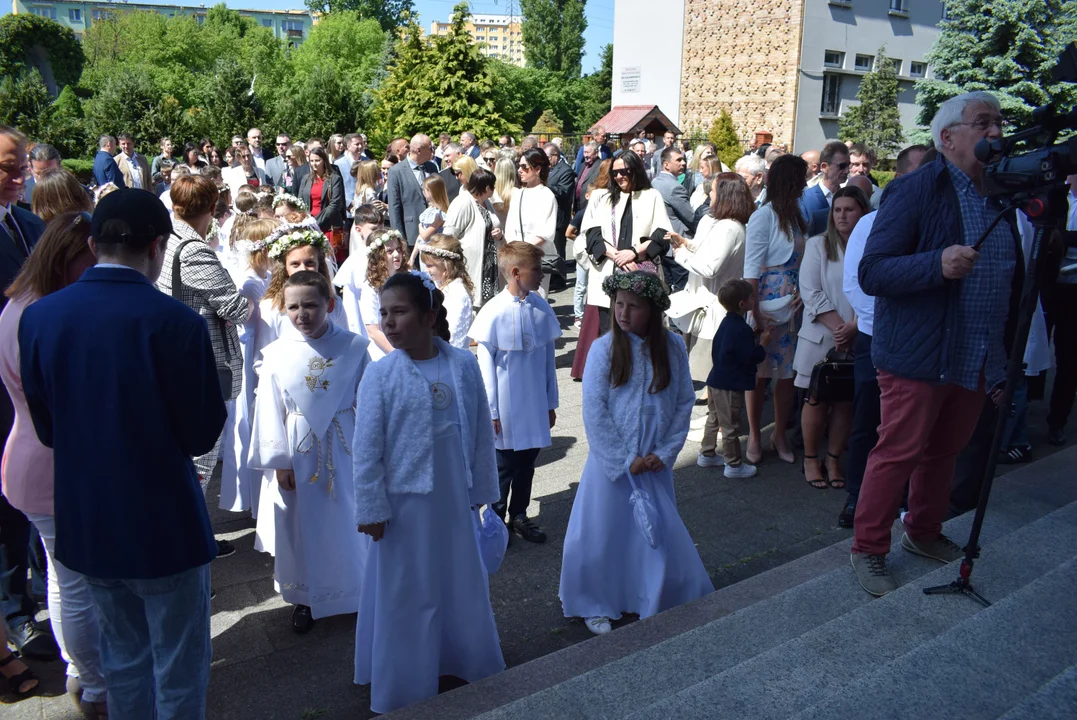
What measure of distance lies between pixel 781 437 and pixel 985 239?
3.31m

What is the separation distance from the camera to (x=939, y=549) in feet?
13.4

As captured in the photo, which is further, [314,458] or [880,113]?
Result: [880,113]

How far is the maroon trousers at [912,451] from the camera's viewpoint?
11.9 ft

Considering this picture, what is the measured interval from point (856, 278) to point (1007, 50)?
18.7 metres

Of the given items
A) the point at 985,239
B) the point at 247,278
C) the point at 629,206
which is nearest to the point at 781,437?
A: the point at 629,206

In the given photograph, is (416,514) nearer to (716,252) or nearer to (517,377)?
(517,377)

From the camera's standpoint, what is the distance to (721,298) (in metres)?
6.09

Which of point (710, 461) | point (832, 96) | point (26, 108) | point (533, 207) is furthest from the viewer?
point (832, 96)

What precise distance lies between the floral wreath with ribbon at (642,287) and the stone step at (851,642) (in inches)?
59.4

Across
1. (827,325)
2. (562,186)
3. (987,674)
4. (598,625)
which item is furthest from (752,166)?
(987,674)

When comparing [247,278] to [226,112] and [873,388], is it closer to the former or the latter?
[873,388]

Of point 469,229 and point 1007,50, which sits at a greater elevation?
point 1007,50

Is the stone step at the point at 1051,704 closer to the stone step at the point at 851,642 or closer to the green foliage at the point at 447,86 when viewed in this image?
the stone step at the point at 851,642

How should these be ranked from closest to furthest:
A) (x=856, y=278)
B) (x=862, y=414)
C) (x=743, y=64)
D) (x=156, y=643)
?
(x=156, y=643) → (x=856, y=278) → (x=862, y=414) → (x=743, y=64)
